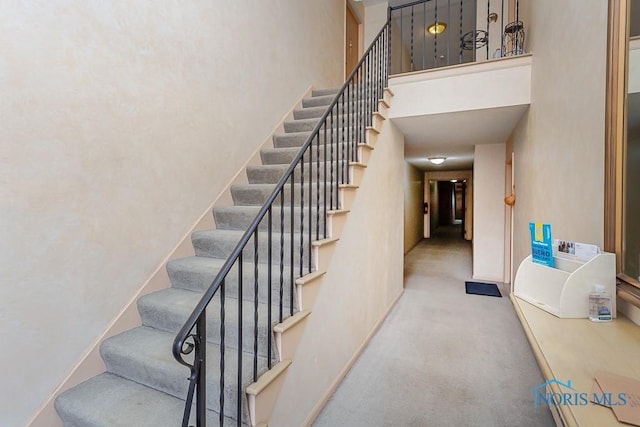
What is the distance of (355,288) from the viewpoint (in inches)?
106

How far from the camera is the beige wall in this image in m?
7.84

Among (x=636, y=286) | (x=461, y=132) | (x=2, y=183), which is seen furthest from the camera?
(x=461, y=132)

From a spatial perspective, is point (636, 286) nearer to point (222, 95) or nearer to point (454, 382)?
point (454, 382)

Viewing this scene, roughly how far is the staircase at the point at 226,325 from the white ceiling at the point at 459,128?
51.3 inches

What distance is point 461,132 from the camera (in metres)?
4.24

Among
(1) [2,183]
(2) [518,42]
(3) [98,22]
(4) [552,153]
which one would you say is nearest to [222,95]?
(3) [98,22]

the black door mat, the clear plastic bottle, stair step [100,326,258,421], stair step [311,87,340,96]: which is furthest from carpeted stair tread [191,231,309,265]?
the black door mat

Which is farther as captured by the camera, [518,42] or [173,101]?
[518,42]

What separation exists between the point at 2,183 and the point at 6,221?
0.61 ft

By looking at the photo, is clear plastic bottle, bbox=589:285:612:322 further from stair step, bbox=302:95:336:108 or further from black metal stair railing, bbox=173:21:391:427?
stair step, bbox=302:95:336:108

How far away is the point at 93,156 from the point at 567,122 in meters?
2.90

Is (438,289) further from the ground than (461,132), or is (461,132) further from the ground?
(461,132)

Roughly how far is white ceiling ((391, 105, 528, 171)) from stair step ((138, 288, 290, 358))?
2784 millimetres

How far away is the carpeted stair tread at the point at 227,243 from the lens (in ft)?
7.18
